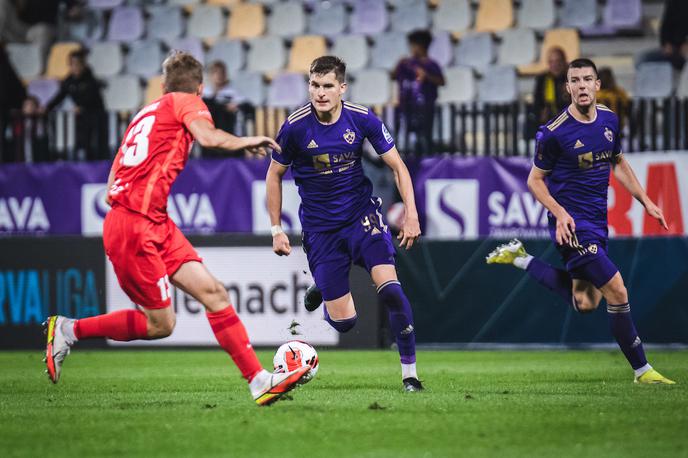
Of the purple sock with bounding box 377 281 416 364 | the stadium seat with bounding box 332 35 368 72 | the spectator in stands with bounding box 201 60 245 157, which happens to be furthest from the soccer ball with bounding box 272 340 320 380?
the stadium seat with bounding box 332 35 368 72

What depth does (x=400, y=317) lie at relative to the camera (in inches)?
340

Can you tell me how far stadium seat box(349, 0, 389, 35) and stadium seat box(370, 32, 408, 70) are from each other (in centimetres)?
42

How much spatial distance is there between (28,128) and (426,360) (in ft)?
22.3

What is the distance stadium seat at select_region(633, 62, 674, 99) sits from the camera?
1716 centimetres

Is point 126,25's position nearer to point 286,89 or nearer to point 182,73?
point 286,89

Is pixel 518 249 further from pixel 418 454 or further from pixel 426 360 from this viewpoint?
pixel 418 454

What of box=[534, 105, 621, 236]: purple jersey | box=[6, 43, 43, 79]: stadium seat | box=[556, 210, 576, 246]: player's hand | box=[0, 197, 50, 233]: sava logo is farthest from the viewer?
box=[6, 43, 43, 79]: stadium seat

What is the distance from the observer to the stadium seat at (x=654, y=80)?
56.3 ft

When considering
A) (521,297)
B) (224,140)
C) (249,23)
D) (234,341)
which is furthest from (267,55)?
(224,140)

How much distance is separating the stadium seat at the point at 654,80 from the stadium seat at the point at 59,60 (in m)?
9.79

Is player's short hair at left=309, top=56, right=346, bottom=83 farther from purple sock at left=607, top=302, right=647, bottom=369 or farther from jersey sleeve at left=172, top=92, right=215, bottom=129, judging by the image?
purple sock at left=607, top=302, right=647, bottom=369

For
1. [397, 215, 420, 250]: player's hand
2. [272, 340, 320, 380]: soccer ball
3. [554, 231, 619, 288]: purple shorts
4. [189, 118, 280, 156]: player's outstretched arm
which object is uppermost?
[189, 118, 280, 156]: player's outstretched arm

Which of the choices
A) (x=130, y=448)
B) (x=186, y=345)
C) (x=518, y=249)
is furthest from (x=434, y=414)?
(x=186, y=345)

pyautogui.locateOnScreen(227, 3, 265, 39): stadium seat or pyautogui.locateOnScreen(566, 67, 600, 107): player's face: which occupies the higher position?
pyautogui.locateOnScreen(227, 3, 265, 39): stadium seat
